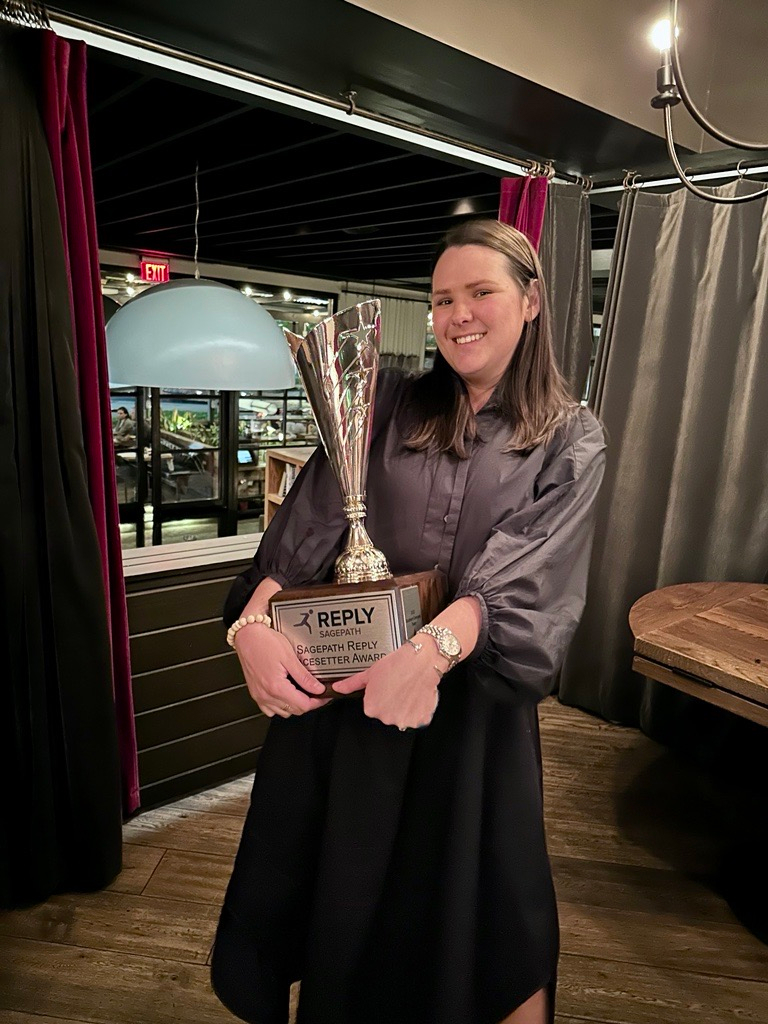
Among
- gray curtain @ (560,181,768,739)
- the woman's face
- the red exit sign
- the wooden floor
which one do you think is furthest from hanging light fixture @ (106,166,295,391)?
the red exit sign

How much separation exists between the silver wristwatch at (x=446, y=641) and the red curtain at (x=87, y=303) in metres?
1.19

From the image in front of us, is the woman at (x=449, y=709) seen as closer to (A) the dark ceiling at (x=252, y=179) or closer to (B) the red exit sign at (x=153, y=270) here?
(A) the dark ceiling at (x=252, y=179)

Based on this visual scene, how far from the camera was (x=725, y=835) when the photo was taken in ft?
7.64

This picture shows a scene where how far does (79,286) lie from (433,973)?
62.2 inches

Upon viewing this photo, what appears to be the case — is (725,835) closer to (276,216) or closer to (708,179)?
(708,179)

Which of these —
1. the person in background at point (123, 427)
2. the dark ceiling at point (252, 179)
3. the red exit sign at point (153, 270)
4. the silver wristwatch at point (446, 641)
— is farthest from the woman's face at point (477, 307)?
the person in background at point (123, 427)

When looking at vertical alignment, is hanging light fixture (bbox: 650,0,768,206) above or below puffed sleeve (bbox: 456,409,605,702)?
above

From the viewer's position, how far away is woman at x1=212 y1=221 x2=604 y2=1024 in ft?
3.28

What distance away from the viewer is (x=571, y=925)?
193 cm

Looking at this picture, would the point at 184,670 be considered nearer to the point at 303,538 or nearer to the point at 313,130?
the point at 303,538

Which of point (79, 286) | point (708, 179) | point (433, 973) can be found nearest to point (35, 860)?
point (433, 973)

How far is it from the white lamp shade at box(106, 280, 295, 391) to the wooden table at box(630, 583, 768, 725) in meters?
1.24

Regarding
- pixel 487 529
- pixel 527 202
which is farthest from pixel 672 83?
pixel 527 202

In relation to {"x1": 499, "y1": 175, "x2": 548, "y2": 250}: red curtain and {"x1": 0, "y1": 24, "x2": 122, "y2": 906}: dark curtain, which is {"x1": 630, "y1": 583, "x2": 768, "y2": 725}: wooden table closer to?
{"x1": 499, "y1": 175, "x2": 548, "y2": 250}: red curtain
